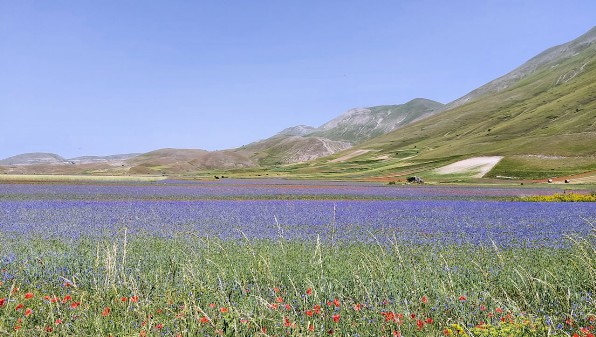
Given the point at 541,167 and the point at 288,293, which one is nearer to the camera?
the point at 288,293

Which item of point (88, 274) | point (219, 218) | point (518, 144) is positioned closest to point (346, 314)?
point (88, 274)

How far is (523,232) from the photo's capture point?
78.7 ft

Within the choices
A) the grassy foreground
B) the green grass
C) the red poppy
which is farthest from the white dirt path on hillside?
the red poppy

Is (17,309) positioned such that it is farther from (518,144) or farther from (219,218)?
(518,144)

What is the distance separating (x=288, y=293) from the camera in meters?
11.7

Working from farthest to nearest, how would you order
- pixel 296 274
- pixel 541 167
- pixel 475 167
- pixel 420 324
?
pixel 475 167, pixel 541 167, pixel 296 274, pixel 420 324

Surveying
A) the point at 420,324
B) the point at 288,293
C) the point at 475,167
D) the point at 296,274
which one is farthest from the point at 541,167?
the point at 420,324

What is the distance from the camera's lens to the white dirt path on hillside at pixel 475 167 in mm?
116938

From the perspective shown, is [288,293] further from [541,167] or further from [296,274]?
[541,167]

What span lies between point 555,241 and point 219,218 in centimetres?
2000

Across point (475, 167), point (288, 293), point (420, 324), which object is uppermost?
point (475, 167)

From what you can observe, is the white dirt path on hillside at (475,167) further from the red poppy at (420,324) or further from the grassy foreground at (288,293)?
the red poppy at (420,324)

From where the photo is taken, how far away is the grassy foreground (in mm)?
8234

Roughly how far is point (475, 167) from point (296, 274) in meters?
120
